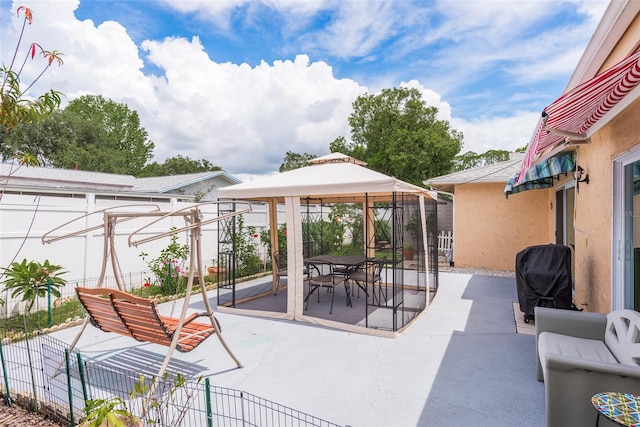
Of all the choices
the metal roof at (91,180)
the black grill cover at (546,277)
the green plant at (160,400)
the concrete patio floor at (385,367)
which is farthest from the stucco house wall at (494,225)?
the metal roof at (91,180)

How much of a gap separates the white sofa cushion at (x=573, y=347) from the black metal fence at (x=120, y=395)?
209cm

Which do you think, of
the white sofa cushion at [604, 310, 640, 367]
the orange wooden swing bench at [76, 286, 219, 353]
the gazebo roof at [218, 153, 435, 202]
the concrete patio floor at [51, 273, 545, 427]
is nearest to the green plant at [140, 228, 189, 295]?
the concrete patio floor at [51, 273, 545, 427]

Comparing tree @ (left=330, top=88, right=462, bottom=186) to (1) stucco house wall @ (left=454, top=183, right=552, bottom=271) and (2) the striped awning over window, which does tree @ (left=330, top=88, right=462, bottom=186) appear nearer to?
(1) stucco house wall @ (left=454, top=183, right=552, bottom=271)

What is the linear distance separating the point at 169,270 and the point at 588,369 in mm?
7306

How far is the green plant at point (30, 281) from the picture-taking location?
541 centimetres

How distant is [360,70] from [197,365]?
45.8ft

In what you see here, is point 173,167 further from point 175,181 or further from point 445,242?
point 445,242

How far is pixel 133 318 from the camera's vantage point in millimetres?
3607

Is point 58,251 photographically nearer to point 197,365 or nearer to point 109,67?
point 197,365

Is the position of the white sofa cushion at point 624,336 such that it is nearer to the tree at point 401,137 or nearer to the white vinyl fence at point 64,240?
the white vinyl fence at point 64,240

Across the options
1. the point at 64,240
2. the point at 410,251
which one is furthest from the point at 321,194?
the point at 64,240

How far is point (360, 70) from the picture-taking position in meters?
15.1

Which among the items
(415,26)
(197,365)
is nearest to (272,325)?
(197,365)

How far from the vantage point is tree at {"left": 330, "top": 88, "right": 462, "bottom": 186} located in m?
23.2
